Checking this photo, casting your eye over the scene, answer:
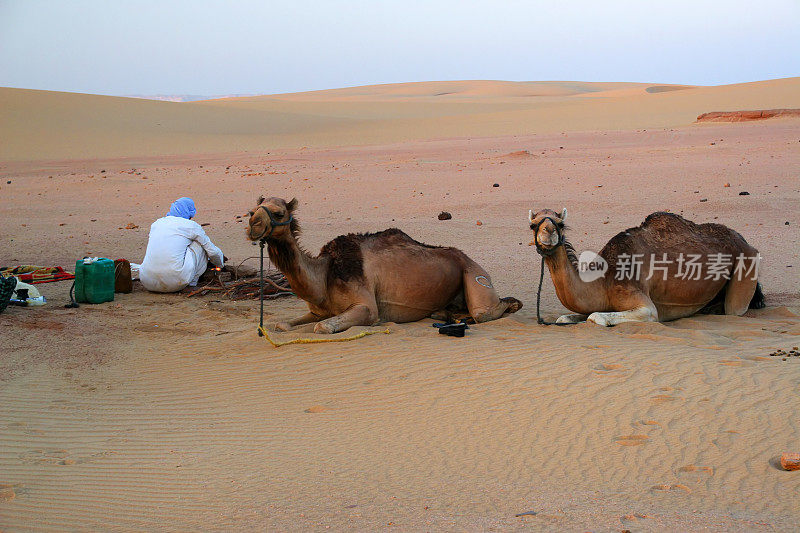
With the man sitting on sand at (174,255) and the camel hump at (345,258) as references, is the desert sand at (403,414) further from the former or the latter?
the camel hump at (345,258)

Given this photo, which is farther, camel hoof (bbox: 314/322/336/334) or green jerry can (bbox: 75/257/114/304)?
green jerry can (bbox: 75/257/114/304)

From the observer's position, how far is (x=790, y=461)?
471cm

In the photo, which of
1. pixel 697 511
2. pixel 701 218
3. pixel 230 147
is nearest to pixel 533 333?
pixel 697 511

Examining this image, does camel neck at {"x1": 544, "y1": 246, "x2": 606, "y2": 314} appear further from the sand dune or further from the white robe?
the sand dune

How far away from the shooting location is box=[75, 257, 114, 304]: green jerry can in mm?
10281

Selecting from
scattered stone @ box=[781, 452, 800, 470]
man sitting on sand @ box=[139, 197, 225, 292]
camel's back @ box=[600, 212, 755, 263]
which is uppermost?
camel's back @ box=[600, 212, 755, 263]

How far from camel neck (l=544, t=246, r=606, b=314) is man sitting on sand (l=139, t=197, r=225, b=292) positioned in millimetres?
4997

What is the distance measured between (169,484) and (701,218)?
544 inches

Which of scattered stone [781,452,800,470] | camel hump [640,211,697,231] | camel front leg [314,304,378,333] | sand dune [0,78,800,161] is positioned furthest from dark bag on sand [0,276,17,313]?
sand dune [0,78,800,161]

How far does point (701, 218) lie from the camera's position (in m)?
16.3

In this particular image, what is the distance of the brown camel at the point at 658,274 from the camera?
27.7ft

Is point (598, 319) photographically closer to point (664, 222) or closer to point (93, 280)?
point (664, 222)

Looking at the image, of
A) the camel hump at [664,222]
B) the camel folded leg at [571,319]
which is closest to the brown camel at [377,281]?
the camel folded leg at [571,319]

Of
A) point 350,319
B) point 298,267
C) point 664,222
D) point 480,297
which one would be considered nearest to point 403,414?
point 350,319
